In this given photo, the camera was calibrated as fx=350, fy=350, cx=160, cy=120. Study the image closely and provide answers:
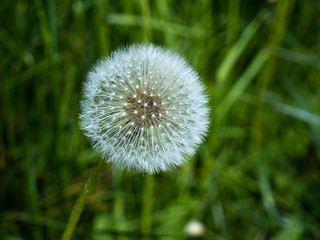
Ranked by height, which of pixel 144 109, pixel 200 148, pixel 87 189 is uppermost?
pixel 200 148

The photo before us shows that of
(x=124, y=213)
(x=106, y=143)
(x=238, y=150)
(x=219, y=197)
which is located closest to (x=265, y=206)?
(x=219, y=197)

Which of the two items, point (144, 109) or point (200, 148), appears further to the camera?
point (200, 148)

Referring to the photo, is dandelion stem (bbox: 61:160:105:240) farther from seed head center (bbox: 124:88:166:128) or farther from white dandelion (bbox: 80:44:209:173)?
seed head center (bbox: 124:88:166:128)

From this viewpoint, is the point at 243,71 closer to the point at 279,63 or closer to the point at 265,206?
the point at 279,63

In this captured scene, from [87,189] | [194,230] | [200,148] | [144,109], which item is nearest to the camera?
[87,189]

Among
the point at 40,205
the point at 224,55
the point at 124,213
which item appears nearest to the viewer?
the point at 40,205

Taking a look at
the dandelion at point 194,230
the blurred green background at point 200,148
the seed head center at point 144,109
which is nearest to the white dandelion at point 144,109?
the seed head center at point 144,109

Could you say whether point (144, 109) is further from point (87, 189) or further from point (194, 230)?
point (194, 230)

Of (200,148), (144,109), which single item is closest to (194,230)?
(200,148)
